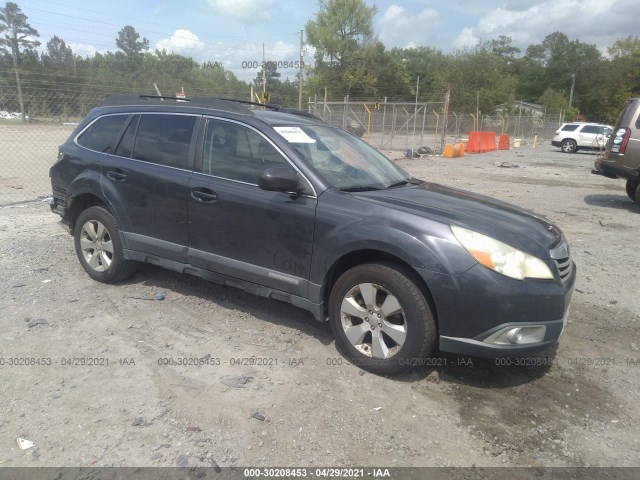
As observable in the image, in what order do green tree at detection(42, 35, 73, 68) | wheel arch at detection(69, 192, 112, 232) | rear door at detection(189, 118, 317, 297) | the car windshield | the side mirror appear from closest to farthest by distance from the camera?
the side mirror < rear door at detection(189, 118, 317, 297) < the car windshield < wheel arch at detection(69, 192, 112, 232) < green tree at detection(42, 35, 73, 68)

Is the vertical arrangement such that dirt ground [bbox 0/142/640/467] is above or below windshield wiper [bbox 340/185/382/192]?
below

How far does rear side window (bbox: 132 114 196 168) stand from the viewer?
4371 mm

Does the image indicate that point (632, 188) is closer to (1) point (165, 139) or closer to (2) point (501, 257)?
(2) point (501, 257)

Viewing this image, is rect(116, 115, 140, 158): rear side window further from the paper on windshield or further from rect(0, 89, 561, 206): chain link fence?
rect(0, 89, 561, 206): chain link fence

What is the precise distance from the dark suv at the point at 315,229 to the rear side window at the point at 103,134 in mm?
15

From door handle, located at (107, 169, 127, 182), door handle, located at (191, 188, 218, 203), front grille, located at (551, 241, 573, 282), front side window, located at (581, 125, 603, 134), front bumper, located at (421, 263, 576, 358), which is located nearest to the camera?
front bumper, located at (421, 263, 576, 358)

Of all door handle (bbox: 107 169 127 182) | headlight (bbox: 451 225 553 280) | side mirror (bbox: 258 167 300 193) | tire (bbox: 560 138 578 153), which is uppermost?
side mirror (bbox: 258 167 300 193)

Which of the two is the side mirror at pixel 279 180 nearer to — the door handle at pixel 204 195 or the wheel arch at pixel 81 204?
the door handle at pixel 204 195

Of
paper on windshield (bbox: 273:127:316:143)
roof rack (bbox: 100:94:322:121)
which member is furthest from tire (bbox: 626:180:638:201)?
paper on windshield (bbox: 273:127:316:143)

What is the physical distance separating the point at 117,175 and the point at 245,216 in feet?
5.10

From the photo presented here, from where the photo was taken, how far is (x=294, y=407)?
10.4 feet

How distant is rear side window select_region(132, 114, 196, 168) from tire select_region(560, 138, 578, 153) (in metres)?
30.0

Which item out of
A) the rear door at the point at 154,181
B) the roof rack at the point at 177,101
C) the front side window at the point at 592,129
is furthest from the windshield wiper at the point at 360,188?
the front side window at the point at 592,129

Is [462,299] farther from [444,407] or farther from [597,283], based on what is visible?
[597,283]
